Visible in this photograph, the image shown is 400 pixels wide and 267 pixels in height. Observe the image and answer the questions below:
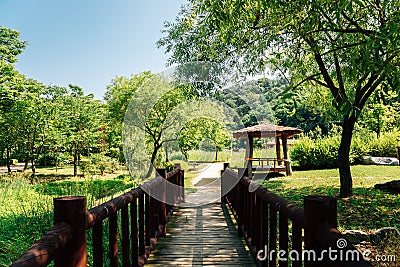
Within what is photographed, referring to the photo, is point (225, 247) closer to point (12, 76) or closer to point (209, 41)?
point (209, 41)

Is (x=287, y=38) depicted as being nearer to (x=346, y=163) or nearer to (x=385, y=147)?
(x=346, y=163)

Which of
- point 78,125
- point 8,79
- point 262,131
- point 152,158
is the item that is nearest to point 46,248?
point 152,158

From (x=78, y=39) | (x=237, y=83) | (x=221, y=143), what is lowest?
(x=221, y=143)

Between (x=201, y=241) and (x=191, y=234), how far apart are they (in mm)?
335

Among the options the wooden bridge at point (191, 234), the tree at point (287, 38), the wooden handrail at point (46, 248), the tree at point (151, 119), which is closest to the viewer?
the wooden handrail at point (46, 248)

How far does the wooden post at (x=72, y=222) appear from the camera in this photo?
53.8 inches

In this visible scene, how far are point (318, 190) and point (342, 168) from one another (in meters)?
1.35

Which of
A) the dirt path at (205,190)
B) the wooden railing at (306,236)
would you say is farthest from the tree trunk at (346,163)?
the wooden railing at (306,236)

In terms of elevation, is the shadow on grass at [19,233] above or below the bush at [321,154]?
below

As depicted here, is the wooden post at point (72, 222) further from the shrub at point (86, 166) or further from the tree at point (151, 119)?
the shrub at point (86, 166)

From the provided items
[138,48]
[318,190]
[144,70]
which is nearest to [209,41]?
[138,48]

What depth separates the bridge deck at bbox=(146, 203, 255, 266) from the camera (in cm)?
301

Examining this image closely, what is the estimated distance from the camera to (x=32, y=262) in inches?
37.1

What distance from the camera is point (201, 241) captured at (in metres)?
3.64
